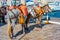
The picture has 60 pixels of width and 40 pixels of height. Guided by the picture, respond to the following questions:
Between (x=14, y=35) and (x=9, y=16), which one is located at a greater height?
(x=9, y=16)

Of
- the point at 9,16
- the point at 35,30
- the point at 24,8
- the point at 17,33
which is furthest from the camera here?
the point at 35,30

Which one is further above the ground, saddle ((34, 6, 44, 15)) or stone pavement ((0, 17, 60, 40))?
saddle ((34, 6, 44, 15))

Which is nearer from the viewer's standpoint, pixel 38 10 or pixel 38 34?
pixel 38 34

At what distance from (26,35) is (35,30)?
4.96ft

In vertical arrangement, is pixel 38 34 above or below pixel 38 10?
below

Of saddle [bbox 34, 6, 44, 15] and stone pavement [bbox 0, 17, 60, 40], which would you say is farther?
saddle [bbox 34, 6, 44, 15]

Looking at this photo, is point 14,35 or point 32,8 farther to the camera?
point 32,8

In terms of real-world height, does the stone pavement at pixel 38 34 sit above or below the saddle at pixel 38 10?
below

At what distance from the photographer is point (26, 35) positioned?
14164mm

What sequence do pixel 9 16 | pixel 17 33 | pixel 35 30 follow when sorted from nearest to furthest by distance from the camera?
pixel 9 16
pixel 17 33
pixel 35 30

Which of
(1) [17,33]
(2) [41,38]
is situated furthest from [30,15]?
(2) [41,38]

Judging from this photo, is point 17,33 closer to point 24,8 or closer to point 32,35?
point 32,35

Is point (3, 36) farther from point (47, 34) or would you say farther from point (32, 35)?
point (47, 34)

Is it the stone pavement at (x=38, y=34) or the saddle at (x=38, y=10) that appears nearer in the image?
the stone pavement at (x=38, y=34)
